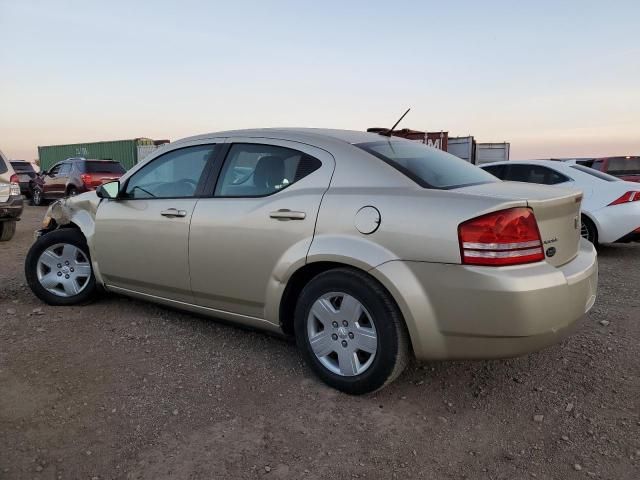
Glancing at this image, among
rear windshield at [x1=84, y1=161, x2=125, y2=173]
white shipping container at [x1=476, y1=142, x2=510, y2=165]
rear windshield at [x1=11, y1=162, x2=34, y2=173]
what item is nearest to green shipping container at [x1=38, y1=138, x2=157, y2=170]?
rear windshield at [x1=11, y1=162, x2=34, y2=173]

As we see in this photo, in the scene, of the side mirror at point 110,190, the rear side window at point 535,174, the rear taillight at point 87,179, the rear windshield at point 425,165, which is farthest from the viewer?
the rear taillight at point 87,179

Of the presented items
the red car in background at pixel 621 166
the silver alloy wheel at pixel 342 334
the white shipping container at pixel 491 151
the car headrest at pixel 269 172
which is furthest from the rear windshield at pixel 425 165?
the white shipping container at pixel 491 151

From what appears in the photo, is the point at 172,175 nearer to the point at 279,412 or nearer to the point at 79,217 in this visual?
the point at 79,217

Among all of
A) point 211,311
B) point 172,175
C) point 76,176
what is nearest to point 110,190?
point 172,175

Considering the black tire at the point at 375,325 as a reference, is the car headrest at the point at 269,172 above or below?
above

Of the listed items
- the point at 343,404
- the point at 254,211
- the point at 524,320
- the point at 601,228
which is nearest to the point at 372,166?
the point at 254,211

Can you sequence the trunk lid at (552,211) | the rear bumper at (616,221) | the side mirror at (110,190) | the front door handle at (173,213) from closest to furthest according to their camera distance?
the trunk lid at (552,211) → the front door handle at (173,213) → the side mirror at (110,190) → the rear bumper at (616,221)

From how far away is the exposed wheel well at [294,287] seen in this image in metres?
Result: 3.05

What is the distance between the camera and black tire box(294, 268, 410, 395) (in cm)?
273

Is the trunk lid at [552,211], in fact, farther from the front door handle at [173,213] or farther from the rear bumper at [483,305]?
the front door handle at [173,213]

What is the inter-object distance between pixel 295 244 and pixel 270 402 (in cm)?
90

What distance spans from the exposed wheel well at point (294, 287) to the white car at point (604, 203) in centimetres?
517

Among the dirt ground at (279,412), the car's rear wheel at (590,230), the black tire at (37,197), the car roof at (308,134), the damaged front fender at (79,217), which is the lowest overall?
the black tire at (37,197)

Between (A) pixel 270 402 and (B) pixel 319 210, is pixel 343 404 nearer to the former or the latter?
(A) pixel 270 402
